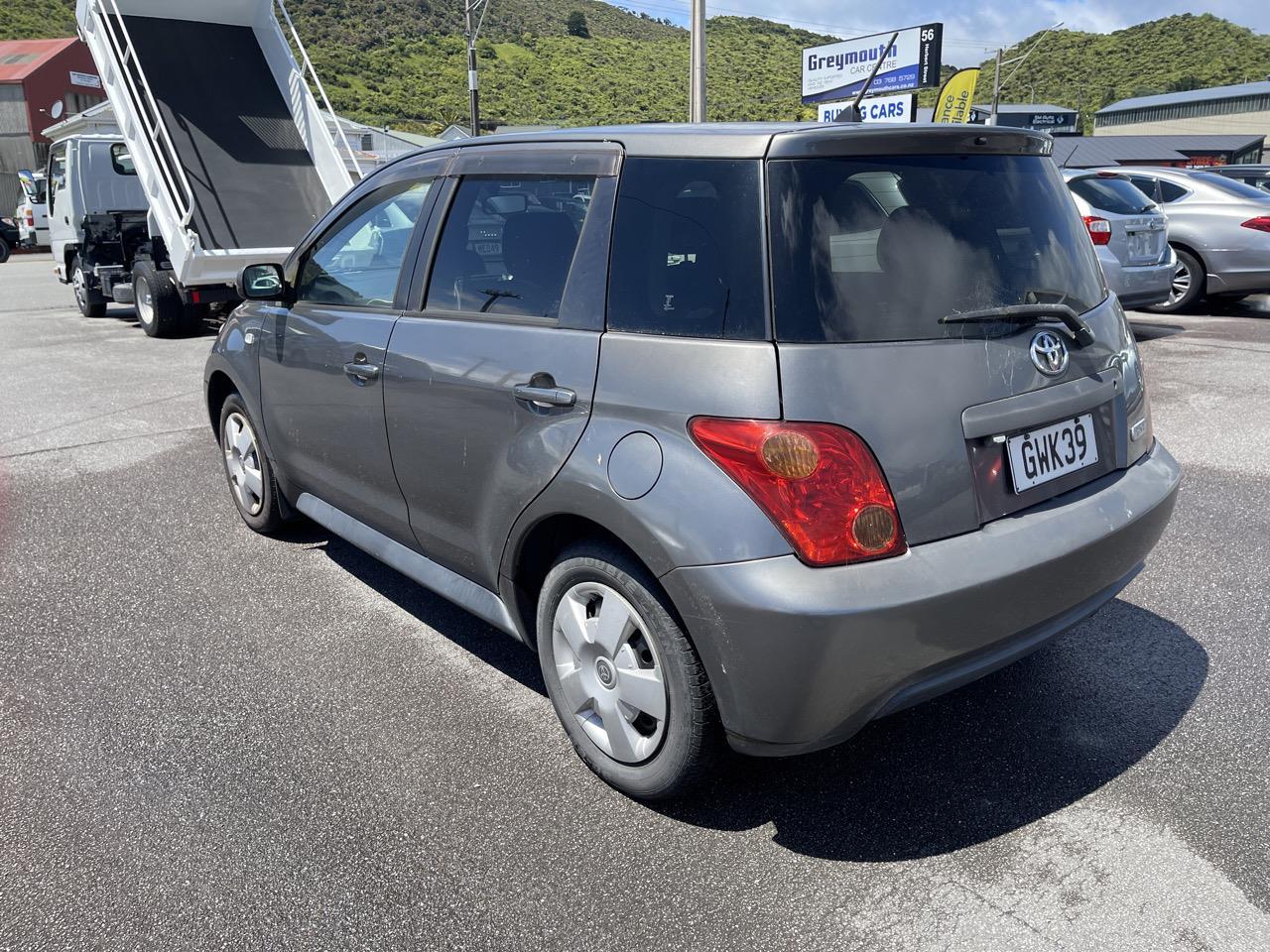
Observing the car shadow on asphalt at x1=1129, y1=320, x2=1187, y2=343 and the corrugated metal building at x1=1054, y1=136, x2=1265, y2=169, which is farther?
the corrugated metal building at x1=1054, y1=136, x2=1265, y2=169

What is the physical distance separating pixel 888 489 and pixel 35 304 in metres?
17.5

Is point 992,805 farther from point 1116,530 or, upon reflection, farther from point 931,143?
point 931,143

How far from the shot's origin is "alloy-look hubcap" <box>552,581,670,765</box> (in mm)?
2652

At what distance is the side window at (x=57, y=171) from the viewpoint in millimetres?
14180

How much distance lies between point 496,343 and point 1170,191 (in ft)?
36.3

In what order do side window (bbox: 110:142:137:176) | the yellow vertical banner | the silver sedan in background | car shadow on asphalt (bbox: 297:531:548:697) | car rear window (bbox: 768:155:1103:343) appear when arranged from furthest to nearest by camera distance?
1. the yellow vertical banner
2. side window (bbox: 110:142:137:176)
3. the silver sedan in background
4. car shadow on asphalt (bbox: 297:531:548:697)
5. car rear window (bbox: 768:155:1103:343)

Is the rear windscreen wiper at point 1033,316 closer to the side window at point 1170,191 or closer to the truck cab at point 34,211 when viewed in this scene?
the side window at point 1170,191

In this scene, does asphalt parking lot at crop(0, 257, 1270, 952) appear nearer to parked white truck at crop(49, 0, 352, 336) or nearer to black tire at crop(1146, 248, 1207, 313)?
parked white truck at crop(49, 0, 352, 336)

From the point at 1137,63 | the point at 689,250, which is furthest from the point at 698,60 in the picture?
the point at 1137,63

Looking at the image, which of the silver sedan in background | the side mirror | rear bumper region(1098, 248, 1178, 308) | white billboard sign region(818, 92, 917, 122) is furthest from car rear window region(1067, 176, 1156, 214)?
white billboard sign region(818, 92, 917, 122)

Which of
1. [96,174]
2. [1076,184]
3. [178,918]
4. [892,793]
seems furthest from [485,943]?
[96,174]

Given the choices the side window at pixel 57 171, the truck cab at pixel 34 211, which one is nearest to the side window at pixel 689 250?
the side window at pixel 57 171

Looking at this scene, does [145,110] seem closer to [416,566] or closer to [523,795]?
[416,566]

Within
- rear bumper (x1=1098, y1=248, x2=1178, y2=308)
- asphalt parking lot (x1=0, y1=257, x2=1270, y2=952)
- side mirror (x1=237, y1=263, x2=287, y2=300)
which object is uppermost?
side mirror (x1=237, y1=263, x2=287, y2=300)
